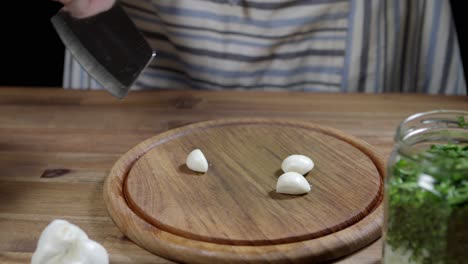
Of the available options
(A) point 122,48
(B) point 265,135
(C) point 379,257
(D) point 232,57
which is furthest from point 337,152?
(D) point 232,57

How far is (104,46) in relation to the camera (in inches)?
37.8

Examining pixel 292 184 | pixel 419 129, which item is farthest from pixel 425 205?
pixel 292 184

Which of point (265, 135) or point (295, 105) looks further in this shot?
point (295, 105)

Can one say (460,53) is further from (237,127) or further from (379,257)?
(379,257)

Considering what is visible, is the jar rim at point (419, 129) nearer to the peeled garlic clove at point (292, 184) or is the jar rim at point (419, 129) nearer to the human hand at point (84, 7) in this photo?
the peeled garlic clove at point (292, 184)

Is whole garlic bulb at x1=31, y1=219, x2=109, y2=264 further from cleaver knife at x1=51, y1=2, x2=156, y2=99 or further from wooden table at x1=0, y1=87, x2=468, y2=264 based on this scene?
cleaver knife at x1=51, y1=2, x2=156, y2=99

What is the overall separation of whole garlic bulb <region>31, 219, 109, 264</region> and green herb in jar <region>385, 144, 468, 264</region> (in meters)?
0.32

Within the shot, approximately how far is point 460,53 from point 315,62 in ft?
1.09

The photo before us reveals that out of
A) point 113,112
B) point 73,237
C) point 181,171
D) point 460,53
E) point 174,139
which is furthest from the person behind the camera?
point 460,53

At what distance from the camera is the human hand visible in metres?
0.95

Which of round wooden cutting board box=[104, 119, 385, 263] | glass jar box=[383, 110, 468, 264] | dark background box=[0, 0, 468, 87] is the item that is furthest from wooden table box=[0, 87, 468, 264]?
dark background box=[0, 0, 468, 87]

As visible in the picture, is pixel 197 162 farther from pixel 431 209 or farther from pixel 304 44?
pixel 304 44

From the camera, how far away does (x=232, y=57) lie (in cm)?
134

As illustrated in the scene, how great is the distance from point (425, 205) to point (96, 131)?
0.69 metres
